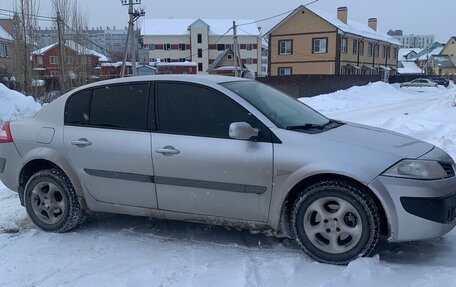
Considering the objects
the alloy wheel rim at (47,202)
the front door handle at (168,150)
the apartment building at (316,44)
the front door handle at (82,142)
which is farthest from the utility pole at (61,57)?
the front door handle at (168,150)

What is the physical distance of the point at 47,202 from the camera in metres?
4.69

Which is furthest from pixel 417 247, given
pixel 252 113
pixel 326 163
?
pixel 252 113

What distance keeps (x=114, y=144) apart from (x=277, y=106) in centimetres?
164

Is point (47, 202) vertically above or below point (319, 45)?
below

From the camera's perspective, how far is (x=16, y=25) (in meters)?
27.0

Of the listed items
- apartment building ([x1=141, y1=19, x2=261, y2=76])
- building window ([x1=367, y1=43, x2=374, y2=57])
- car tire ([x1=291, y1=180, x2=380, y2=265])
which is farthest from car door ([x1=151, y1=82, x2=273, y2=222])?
apartment building ([x1=141, y1=19, x2=261, y2=76])

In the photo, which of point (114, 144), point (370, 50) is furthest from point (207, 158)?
point (370, 50)

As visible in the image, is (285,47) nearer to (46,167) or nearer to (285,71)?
(285,71)

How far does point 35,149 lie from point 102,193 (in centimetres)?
91

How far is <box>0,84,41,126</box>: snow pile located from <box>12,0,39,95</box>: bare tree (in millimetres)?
11148

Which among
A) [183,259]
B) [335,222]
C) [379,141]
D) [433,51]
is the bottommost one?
[183,259]

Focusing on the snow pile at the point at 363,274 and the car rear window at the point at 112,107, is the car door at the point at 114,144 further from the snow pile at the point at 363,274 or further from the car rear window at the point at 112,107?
the snow pile at the point at 363,274

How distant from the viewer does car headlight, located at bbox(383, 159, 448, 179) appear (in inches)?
138

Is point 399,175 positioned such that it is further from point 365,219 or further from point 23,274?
point 23,274
